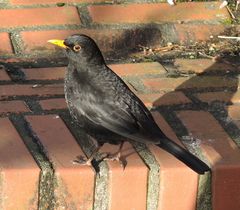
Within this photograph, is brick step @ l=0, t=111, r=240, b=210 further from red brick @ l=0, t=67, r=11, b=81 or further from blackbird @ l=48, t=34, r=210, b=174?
red brick @ l=0, t=67, r=11, b=81

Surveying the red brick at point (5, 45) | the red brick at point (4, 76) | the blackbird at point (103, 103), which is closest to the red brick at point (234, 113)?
the blackbird at point (103, 103)

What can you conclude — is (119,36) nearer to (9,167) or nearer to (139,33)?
(139,33)

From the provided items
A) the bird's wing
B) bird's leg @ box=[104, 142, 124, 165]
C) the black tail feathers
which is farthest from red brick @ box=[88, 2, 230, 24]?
the black tail feathers

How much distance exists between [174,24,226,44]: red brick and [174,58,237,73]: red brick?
157 millimetres

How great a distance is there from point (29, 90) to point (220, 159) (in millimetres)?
785

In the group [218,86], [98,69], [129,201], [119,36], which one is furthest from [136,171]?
[119,36]

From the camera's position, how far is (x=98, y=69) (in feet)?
8.53

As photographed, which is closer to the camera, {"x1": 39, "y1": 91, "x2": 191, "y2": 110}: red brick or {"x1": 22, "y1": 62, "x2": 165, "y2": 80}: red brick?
{"x1": 39, "y1": 91, "x2": 191, "y2": 110}: red brick

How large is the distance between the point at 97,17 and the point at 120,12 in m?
0.12

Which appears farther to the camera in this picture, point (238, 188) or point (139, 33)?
point (139, 33)

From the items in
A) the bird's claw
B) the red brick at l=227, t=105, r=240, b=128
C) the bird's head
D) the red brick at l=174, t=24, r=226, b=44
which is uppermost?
the red brick at l=174, t=24, r=226, b=44

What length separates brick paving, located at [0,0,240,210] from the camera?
7.18 feet

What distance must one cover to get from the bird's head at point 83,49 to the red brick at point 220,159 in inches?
14.9

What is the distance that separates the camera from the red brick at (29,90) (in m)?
2.68
